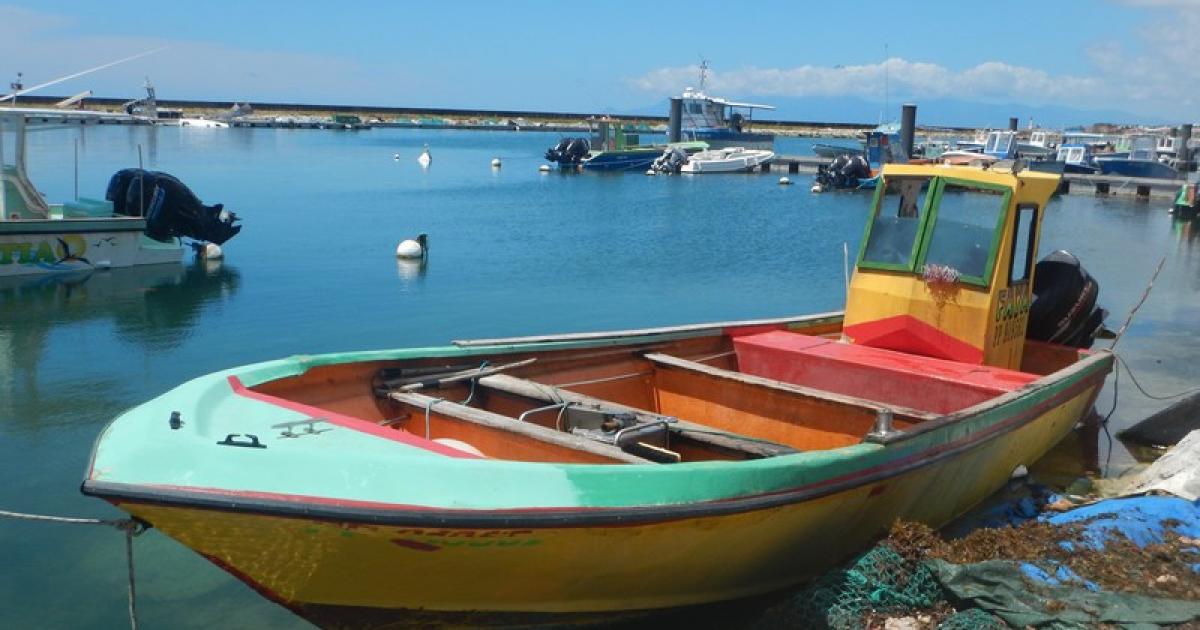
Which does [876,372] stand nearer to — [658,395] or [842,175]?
[658,395]

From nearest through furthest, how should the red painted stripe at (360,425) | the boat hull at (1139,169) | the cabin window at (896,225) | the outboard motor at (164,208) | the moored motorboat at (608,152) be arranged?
the red painted stripe at (360,425) < the cabin window at (896,225) < the outboard motor at (164,208) < the boat hull at (1139,169) < the moored motorboat at (608,152)

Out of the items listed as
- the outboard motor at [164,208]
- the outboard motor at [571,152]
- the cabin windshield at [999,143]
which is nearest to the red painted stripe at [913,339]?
the outboard motor at [164,208]

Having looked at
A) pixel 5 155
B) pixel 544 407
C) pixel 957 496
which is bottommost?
pixel 957 496

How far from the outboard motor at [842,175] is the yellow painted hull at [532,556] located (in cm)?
4844

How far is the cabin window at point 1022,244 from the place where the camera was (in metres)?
8.95

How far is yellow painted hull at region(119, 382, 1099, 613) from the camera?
477 cm

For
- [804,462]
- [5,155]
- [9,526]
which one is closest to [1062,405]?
[804,462]

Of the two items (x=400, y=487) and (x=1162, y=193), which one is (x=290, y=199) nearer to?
(x=400, y=487)

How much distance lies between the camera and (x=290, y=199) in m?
41.7

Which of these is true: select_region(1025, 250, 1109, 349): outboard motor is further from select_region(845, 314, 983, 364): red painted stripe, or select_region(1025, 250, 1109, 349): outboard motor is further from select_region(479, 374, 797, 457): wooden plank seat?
select_region(479, 374, 797, 457): wooden plank seat

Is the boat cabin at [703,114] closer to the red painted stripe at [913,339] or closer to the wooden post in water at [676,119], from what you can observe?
the wooden post in water at [676,119]

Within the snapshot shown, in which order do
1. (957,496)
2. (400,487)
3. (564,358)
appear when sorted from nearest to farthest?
(400,487)
(957,496)
(564,358)

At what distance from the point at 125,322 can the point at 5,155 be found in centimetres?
548

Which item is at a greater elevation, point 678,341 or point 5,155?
point 5,155
